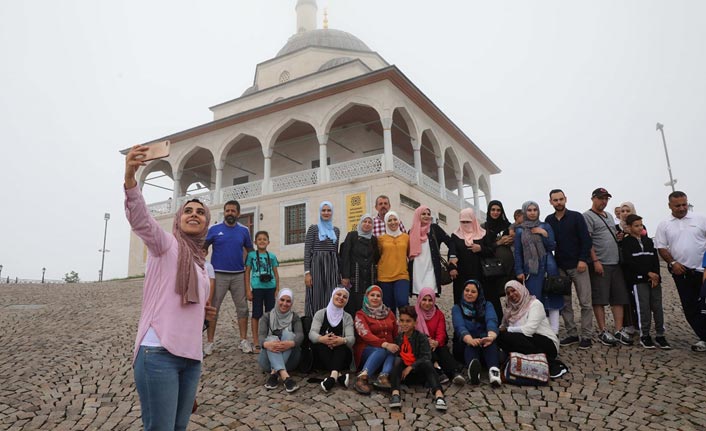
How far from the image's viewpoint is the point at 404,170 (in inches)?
666

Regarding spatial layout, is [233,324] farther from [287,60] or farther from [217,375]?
[287,60]

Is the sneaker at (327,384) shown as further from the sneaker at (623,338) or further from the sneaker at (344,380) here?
the sneaker at (623,338)

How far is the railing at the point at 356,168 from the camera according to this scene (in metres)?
16.4

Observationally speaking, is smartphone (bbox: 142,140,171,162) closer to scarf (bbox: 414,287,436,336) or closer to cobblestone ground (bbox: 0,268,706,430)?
cobblestone ground (bbox: 0,268,706,430)

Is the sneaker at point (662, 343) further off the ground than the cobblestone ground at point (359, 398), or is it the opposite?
the sneaker at point (662, 343)

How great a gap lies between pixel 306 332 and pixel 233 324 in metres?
2.94

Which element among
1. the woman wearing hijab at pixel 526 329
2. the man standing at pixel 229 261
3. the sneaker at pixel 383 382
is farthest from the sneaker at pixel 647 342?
the man standing at pixel 229 261

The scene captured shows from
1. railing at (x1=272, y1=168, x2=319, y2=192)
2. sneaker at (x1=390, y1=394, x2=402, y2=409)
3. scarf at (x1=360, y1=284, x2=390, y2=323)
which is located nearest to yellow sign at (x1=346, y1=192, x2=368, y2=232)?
railing at (x1=272, y1=168, x2=319, y2=192)

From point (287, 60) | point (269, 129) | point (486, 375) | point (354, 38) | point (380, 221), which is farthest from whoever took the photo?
point (354, 38)

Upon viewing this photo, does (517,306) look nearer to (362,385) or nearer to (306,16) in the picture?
(362,385)

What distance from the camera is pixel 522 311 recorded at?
4.82 meters

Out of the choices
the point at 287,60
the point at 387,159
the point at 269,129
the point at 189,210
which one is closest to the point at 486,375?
the point at 189,210

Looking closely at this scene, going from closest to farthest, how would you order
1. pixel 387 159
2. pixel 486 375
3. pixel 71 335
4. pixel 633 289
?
pixel 486 375 < pixel 633 289 < pixel 71 335 < pixel 387 159

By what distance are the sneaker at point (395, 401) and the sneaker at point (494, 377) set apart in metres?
0.93
